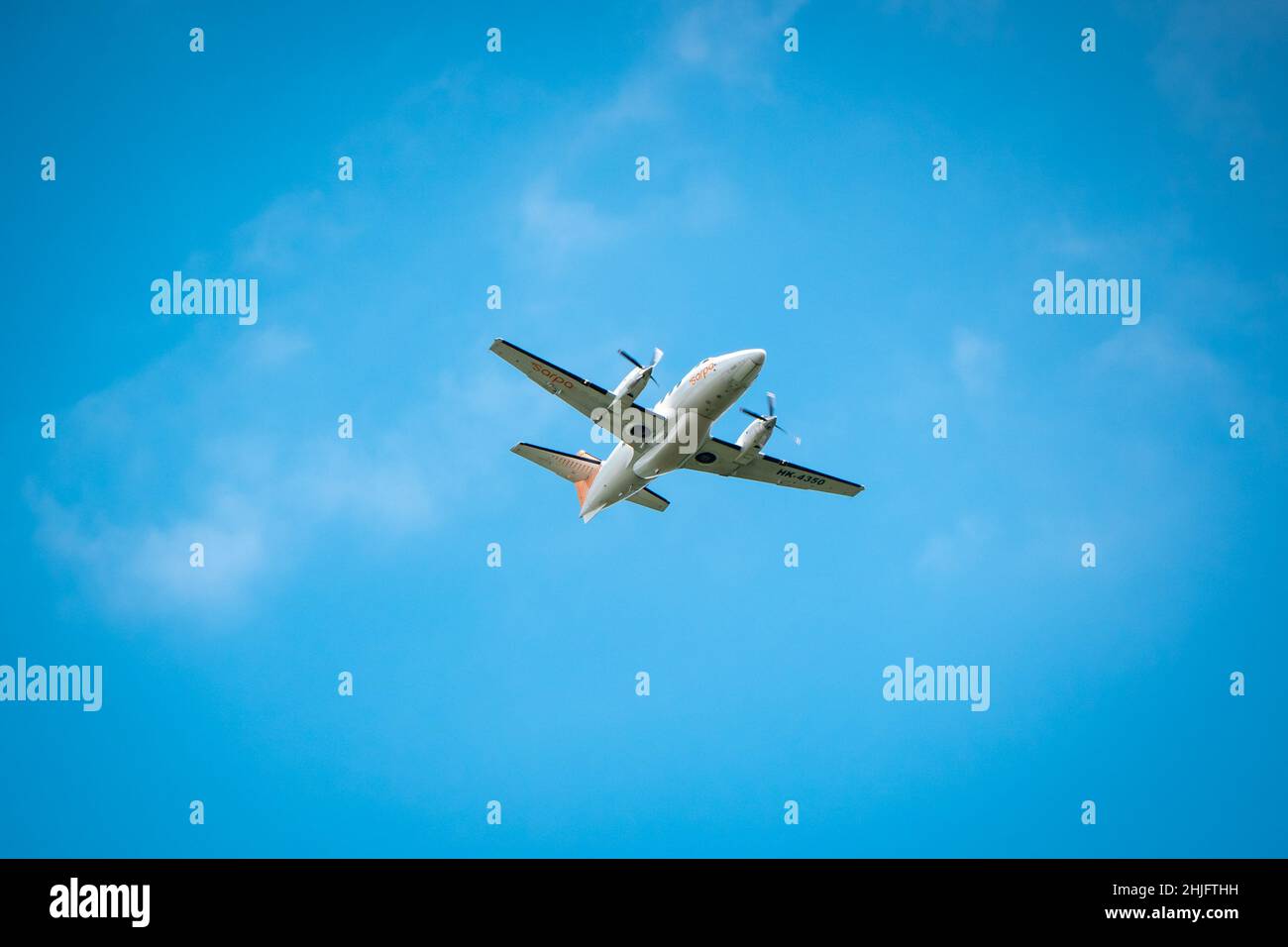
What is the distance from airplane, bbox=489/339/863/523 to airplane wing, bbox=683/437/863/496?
Answer: 0.03 metres

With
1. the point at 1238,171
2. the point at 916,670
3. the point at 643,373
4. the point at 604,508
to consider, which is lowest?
the point at 916,670

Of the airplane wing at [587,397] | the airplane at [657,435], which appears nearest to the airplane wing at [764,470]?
the airplane at [657,435]

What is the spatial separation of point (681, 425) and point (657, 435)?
1.00 metres

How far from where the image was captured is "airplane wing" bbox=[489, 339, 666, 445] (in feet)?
108

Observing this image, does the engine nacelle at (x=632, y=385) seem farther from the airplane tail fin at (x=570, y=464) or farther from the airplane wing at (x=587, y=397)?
the airplane tail fin at (x=570, y=464)

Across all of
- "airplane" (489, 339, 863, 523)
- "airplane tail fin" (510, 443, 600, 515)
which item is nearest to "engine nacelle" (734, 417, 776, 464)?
"airplane" (489, 339, 863, 523)

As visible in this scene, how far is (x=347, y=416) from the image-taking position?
131ft

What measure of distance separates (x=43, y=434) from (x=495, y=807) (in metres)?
21.9

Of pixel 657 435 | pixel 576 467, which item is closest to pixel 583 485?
pixel 576 467

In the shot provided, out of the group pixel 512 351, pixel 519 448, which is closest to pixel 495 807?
pixel 519 448

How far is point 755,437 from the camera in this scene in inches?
1364

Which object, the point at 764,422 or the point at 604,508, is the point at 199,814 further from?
the point at 764,422

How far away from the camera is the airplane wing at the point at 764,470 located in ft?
119

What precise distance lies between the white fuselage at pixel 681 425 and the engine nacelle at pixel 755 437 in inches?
54.9
